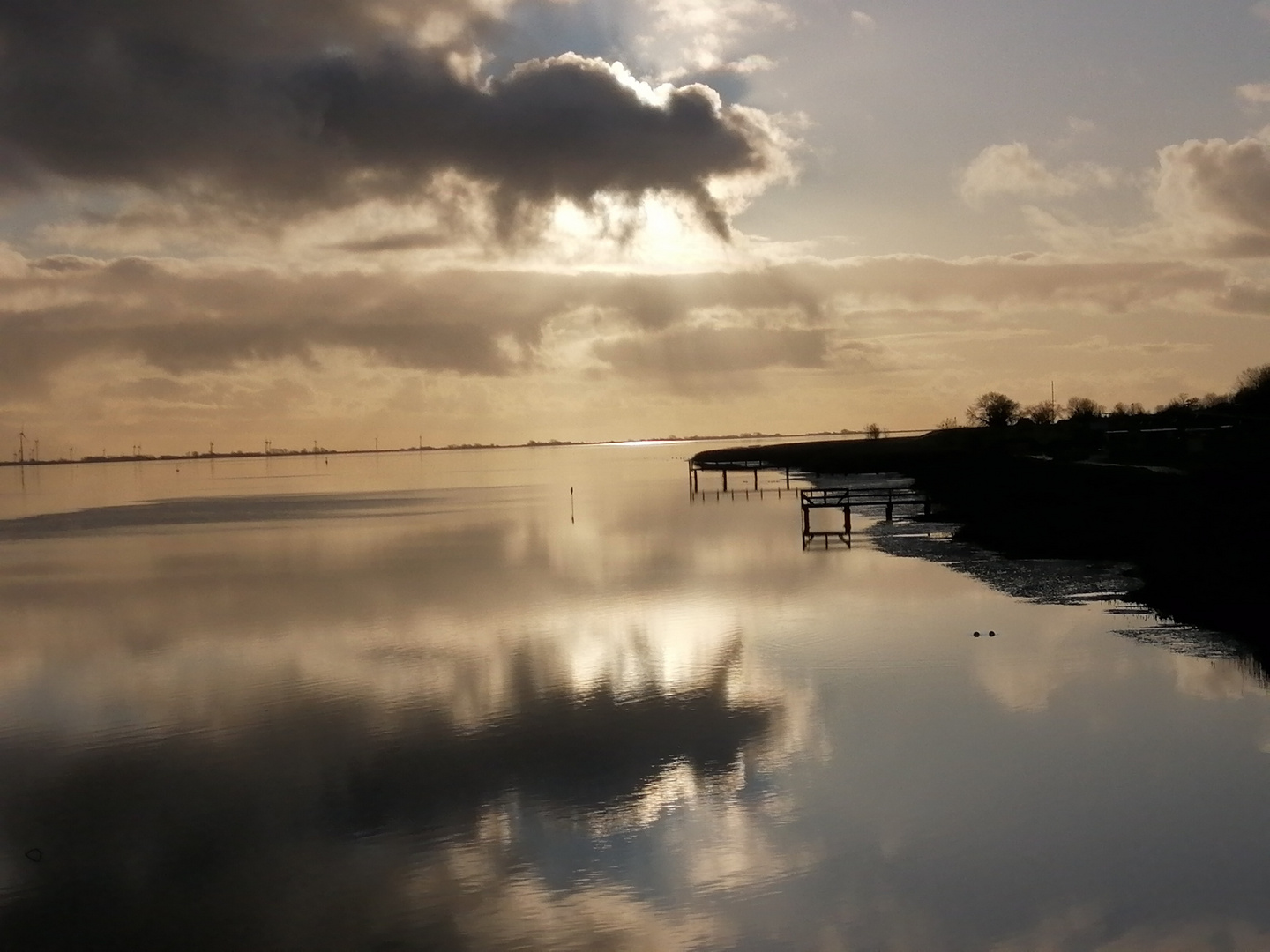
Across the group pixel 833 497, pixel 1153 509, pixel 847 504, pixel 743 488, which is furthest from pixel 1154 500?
pixel 743 488

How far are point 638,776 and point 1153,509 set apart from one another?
38860 mm

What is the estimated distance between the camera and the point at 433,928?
1371 centimetres

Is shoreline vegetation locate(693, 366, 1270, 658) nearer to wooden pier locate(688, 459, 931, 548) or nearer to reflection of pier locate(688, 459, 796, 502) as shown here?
wooden pier locate(688, 459, 931, 548)

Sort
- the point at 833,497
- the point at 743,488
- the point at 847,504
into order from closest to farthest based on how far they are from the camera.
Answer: the point at 847,504 → the point at 833,497 → the point at 743,488

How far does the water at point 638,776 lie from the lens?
14.0m

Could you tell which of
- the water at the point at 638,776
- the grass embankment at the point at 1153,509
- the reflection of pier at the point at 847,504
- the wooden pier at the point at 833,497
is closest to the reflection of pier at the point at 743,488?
the wooden pier at the point at 833,497

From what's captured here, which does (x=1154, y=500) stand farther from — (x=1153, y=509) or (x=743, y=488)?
(x=743, y=488)

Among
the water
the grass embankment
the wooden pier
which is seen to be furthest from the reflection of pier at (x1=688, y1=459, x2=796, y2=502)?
the water

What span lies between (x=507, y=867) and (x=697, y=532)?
5521 centimetres

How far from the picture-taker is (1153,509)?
50.1 m

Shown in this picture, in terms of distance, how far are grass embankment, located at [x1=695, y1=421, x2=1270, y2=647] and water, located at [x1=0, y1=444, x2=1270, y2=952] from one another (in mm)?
3170

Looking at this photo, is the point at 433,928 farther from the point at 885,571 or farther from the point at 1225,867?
the point at 885,571

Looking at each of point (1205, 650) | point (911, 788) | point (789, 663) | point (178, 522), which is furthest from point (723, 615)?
point (178, 522)

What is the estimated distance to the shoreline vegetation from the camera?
1353 inches
